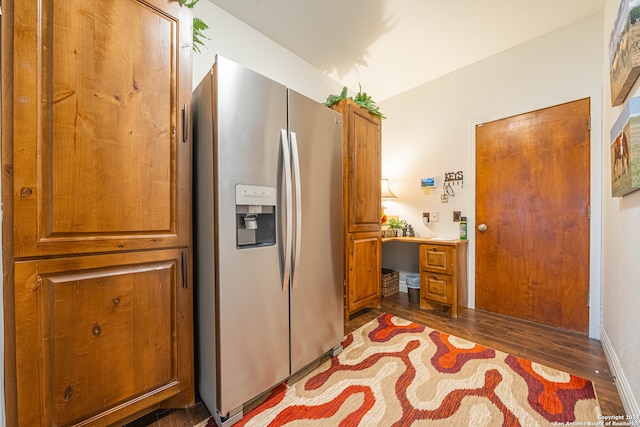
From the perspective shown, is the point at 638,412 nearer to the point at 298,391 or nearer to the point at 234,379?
the point at 298,391

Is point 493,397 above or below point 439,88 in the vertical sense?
below

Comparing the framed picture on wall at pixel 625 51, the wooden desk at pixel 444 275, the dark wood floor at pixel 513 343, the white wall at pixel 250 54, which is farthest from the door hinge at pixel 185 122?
the wooden desk at pixel 444 275

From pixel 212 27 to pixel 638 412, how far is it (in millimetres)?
3457

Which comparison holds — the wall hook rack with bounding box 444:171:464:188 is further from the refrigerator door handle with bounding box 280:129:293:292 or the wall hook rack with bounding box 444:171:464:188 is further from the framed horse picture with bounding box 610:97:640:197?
the refrigerator door handle with bounding box 280:129:293:292

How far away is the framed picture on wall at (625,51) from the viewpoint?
113 centimetres

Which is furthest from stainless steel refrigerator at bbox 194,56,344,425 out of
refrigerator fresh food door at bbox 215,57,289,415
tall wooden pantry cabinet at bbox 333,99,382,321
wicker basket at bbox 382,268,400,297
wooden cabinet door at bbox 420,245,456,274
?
wicker basket at bbox 382,268,400,297

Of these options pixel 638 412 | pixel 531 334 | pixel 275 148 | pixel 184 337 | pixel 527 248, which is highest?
pixel 275 148

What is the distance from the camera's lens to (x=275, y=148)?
1.36 metres

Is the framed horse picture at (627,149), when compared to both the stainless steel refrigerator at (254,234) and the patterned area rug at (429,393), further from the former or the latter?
the stainless steel refrigerator at (254,234)

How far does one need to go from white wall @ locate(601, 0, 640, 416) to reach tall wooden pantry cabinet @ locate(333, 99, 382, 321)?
1643 millimetres

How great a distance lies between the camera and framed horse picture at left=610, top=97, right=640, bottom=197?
45.1 inches

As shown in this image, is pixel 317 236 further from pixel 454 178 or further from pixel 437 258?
pixel 454 178

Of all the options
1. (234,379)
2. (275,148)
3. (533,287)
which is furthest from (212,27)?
(533,287)

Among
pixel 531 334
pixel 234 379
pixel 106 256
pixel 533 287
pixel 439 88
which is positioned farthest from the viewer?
pixel 439 88
